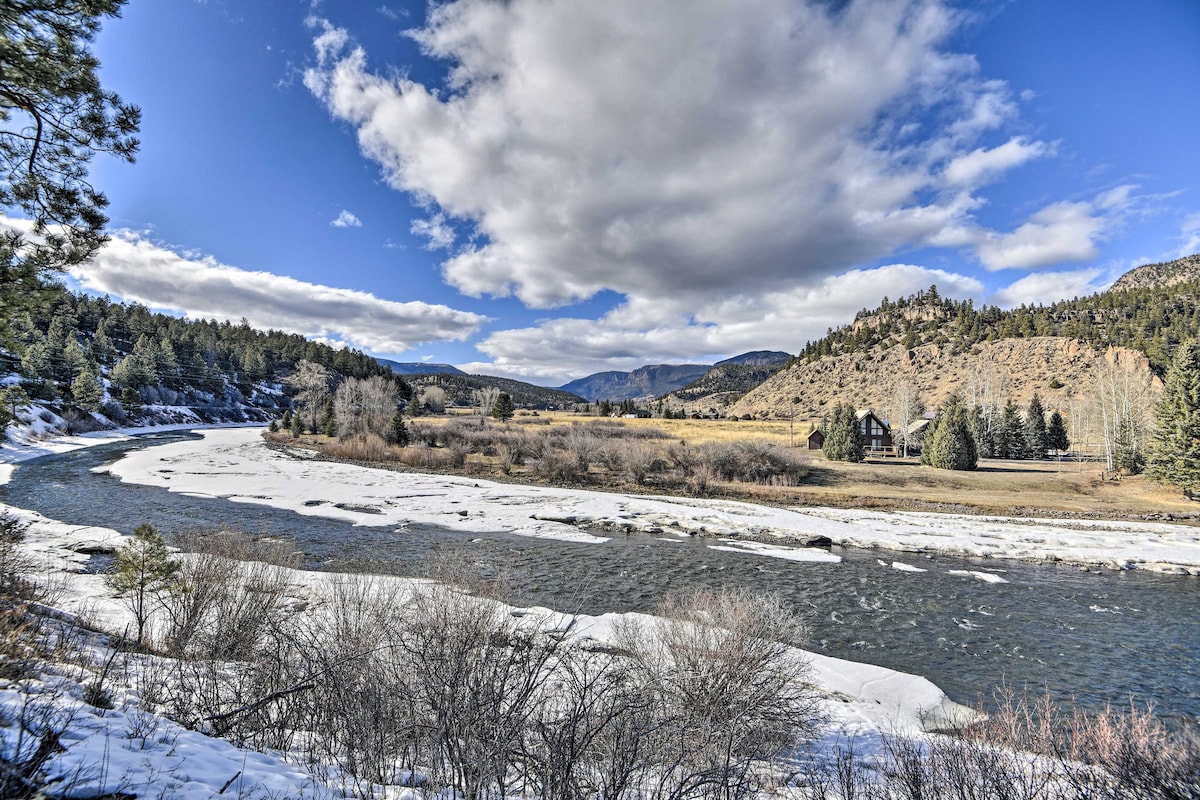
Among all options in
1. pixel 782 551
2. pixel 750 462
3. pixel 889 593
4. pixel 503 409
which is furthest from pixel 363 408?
pixel 889 593

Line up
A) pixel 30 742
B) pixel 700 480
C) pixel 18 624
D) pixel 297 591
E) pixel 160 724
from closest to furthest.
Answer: pixel 30 742 → pixel 160 724 → pixel 18 624 → pixel 297 591 → pixel 700 480

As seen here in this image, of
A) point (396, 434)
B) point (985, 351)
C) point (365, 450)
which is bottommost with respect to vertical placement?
point (365, 450)

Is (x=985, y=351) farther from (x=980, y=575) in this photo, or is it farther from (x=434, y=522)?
(x=434, y=522)

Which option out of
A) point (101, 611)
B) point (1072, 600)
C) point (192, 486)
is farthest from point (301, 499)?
point (1072, 600)

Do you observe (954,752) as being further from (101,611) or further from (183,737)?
(101,611)

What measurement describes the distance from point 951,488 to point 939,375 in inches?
3523

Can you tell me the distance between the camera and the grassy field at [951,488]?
2972 centimetres

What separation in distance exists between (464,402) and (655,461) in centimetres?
14147

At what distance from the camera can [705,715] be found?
7.11m

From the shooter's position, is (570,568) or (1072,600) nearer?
(1072,600)

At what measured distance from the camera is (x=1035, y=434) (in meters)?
57.9

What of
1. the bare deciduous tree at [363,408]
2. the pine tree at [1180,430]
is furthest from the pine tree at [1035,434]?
the bare deciduous tree at [363,408]

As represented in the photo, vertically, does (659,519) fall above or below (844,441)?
below

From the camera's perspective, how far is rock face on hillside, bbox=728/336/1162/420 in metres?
88.7
